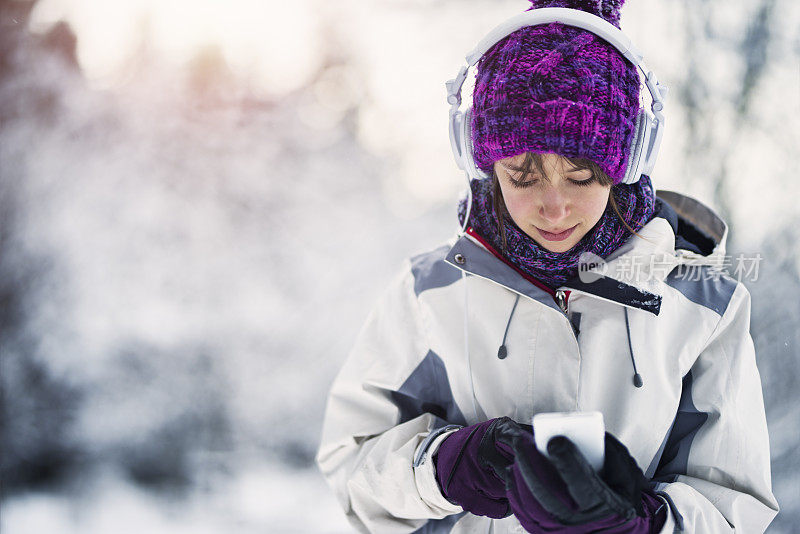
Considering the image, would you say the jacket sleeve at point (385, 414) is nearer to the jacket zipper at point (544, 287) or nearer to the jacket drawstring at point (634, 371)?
the jacket zipper at point (544, 287)

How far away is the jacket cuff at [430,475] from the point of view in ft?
3.27

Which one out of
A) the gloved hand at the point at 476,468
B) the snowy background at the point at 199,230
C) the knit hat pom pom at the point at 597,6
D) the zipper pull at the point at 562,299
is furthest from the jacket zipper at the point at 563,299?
the snowy background at the point at 199,230

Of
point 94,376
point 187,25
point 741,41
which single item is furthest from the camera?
point 94,376

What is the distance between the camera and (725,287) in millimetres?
1050

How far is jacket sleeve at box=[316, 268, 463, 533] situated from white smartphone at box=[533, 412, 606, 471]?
0.94 feet

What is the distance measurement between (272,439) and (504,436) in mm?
1183

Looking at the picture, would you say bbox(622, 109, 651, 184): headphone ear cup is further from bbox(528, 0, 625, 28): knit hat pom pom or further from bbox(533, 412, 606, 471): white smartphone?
bbox(533, 412, 606, 471): white smartphone

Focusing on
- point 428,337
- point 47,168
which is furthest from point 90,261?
point 428,337

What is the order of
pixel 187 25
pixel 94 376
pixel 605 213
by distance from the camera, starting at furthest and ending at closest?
pixel 94 376, pixel 187 25, pixel 605 213

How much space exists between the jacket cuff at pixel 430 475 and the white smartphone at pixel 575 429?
0.25 m

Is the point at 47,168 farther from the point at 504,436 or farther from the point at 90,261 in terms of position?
the point at 504,436

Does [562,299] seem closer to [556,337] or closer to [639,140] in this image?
[556,337]

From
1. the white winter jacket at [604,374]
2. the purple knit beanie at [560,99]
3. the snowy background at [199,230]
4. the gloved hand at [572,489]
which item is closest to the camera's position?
the gloved hand at [572,489]

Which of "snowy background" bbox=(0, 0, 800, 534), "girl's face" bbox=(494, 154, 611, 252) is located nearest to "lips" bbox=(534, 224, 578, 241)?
"girl's face" bbox=(494, 154, 611, 252)
